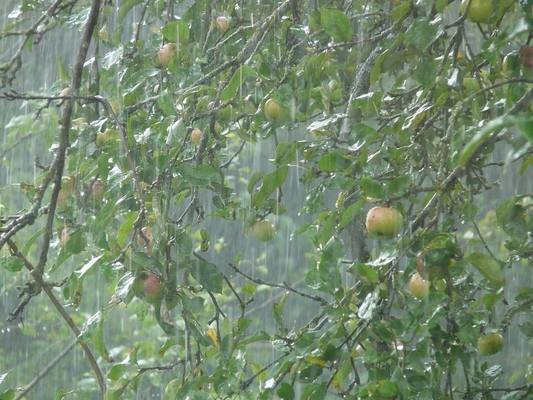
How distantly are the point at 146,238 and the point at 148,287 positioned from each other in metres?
0.10

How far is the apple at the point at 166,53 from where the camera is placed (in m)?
1.94

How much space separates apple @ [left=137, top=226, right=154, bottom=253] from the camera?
5.68 ft

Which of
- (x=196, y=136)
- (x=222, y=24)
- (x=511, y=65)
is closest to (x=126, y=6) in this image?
(x=222, y=24)

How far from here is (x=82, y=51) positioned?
1.93m

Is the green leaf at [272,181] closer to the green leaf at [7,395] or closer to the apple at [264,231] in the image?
the apple at [264,231]

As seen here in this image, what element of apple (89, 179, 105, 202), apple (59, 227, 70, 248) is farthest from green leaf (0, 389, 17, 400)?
apple (89, 179, 105, 202)

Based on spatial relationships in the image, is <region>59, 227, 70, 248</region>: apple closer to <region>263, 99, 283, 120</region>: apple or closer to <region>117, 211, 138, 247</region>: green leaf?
<region>117, 211, 138, 247</region>: green leaf

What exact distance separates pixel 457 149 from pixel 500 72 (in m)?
0.33

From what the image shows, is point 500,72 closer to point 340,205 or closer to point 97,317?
point 340,205

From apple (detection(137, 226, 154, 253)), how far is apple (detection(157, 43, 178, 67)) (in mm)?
288

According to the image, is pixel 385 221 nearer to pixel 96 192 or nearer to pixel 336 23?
pixel 336 23

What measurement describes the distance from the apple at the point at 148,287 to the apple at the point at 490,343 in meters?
0.51

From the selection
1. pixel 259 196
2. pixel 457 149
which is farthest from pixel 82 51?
pixel 457 149

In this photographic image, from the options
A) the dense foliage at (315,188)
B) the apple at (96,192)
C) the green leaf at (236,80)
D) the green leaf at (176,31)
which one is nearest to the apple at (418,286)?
the dense foliage at (315,188)
